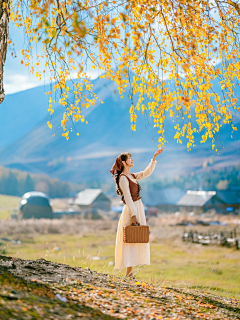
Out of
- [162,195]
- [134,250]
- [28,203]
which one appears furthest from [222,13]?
[162,195]

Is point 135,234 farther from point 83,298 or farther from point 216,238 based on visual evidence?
point 216,238

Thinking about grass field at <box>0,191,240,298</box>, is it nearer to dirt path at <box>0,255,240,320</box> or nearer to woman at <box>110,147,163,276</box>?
woman at <box>110,147,163,276</box>

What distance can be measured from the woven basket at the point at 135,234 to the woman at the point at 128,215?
0.33 feet

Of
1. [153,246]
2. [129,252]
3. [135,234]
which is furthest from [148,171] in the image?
[153,246]

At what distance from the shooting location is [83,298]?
365cm

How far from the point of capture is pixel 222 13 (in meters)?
5.68

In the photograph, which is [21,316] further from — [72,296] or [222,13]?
[222,13]

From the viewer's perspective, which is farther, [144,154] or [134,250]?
[144,154]

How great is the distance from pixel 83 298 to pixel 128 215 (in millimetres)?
2206

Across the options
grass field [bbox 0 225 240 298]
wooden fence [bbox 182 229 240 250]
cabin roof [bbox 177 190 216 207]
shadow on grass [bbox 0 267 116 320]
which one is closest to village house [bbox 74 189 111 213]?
grass field [bbox 0 225 240 298]

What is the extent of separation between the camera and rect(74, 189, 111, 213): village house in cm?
3459

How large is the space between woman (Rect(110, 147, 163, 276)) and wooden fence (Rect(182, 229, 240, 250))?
1585 centimetres

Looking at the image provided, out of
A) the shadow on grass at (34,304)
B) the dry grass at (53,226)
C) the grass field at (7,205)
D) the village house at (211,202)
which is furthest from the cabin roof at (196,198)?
the shadow on grass at (34,304)

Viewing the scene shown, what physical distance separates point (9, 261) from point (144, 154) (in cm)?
6372
